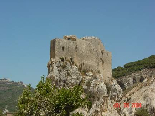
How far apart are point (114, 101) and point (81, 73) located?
27.3 feet

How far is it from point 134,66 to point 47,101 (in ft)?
210

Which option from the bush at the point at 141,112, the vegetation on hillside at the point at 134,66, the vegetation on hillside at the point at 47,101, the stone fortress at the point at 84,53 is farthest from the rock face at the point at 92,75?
the vegetation on hillside at the point at 134,66

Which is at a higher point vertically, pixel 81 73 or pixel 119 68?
pixel 119 68

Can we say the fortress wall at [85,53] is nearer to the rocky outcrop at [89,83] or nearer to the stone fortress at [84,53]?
the stone fortress at [84,53]

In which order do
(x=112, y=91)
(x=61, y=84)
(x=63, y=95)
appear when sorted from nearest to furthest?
1. (x=63, y=95)
2. (x=61, y=84)
3. (x=112, y=91)

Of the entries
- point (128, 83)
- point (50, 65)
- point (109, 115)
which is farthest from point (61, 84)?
point (128, 83)

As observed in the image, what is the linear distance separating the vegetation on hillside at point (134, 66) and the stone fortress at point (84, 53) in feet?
104

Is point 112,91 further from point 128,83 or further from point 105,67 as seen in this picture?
point 128,83

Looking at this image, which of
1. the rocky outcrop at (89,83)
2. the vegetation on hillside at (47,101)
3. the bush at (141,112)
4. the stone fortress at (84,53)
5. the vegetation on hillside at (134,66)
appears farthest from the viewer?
the vegetation on hillside at (134,66)

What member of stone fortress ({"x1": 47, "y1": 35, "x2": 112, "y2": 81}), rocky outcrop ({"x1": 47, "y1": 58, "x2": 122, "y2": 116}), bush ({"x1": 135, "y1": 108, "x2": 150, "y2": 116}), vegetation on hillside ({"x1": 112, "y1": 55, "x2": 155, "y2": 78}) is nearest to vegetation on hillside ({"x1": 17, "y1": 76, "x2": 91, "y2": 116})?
rocky outcrop ({"x1": 47, "y1": 58, "x2": 122, "y2": 116})

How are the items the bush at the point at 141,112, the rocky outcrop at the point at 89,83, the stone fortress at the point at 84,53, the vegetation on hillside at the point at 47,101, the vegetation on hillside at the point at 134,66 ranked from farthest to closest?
the vegetation on hillside at the point at 134,66, the stone fortress at the point at 84,53, the bush at the point at 141,112, the rocky outcrop at the point at 89,83, the vegetation on hillside at the point at 47,101

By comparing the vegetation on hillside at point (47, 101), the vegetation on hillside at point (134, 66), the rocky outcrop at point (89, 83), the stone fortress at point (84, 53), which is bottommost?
the vegetation on hillside at point (47, 101)

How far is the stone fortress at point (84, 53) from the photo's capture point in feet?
116

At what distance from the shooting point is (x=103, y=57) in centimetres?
4238
